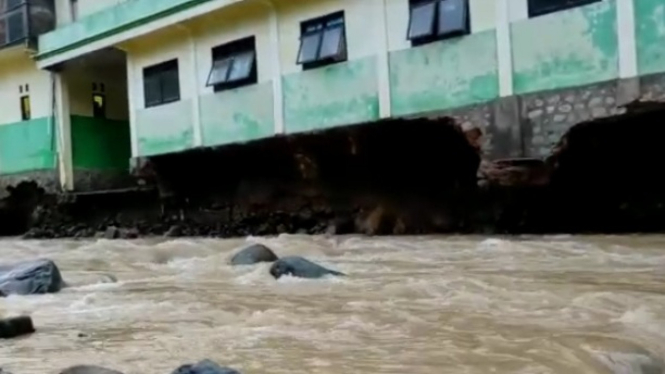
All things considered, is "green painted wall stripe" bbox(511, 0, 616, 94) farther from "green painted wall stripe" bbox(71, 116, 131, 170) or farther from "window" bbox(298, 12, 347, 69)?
"green painted wall stripe" bbox(71, 116, 131, 170)

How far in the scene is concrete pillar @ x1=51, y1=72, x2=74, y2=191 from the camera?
1808cm

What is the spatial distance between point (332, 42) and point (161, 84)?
486 cm

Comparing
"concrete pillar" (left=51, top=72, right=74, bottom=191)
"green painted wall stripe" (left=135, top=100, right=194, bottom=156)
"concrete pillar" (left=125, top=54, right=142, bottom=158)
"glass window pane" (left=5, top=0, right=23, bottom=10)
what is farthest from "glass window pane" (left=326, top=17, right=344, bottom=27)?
"glass window pane" (left=5, top=0, right=23, bottom=10)

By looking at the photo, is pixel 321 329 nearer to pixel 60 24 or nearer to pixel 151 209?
pixel 151 209

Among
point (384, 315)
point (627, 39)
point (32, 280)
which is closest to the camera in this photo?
point (384, 315)

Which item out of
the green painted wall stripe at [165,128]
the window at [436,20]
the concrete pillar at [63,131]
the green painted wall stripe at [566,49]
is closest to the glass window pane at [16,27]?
the concrete pillar at [63,131]

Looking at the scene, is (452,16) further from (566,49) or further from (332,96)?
(332,96)

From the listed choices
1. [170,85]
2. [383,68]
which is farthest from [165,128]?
[383,68]

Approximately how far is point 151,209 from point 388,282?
1106 centimetres

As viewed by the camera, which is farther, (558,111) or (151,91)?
(151,91)

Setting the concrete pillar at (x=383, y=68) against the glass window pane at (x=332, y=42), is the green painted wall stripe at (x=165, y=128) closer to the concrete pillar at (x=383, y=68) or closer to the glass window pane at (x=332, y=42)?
the glass window pane at (x=332, y=42)

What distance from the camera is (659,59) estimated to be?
8.47 meters

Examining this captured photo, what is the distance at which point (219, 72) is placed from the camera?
13.9m

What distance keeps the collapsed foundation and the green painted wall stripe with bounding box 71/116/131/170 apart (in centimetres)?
123
